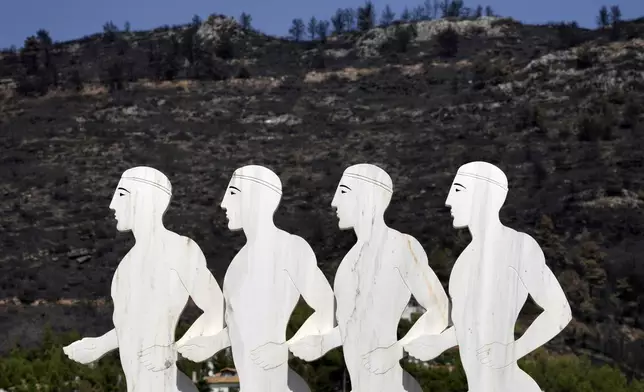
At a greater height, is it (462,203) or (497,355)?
(462,203)

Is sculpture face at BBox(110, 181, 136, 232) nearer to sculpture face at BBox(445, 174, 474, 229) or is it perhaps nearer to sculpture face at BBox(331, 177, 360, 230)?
sculpture face at BBox(331, 177, 360, 230)

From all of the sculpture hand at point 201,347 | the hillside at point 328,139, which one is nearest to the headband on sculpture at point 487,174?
the sculpture hand at point 201,347

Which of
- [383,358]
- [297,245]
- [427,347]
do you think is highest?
[297,245]

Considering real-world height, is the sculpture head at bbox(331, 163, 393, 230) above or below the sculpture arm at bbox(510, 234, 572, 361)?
above

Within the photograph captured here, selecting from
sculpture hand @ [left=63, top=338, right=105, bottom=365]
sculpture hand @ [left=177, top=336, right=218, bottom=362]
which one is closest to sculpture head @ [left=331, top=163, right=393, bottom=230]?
sculpture hand @ [left=177, top=336, right=218, bottom=362]

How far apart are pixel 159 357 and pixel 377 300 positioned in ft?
7.63

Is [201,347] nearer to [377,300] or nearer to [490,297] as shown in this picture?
[377,300]

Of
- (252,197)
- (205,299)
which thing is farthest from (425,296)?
(205,299)

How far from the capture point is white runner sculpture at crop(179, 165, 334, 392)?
10.6m

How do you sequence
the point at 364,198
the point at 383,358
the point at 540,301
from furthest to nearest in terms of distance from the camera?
the point at 364,198, the point at 383,358, the point at 540,301

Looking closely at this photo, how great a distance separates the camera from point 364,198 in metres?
10.4

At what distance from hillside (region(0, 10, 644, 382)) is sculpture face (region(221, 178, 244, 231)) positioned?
2204cm

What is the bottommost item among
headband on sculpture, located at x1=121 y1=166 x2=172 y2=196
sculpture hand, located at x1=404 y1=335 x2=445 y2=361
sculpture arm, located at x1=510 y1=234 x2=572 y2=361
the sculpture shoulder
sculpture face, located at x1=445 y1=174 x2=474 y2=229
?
sculpture hand, located at x1=404 y1=335 x2=445 y2=361

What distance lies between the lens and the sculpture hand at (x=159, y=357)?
11078 millimetres
